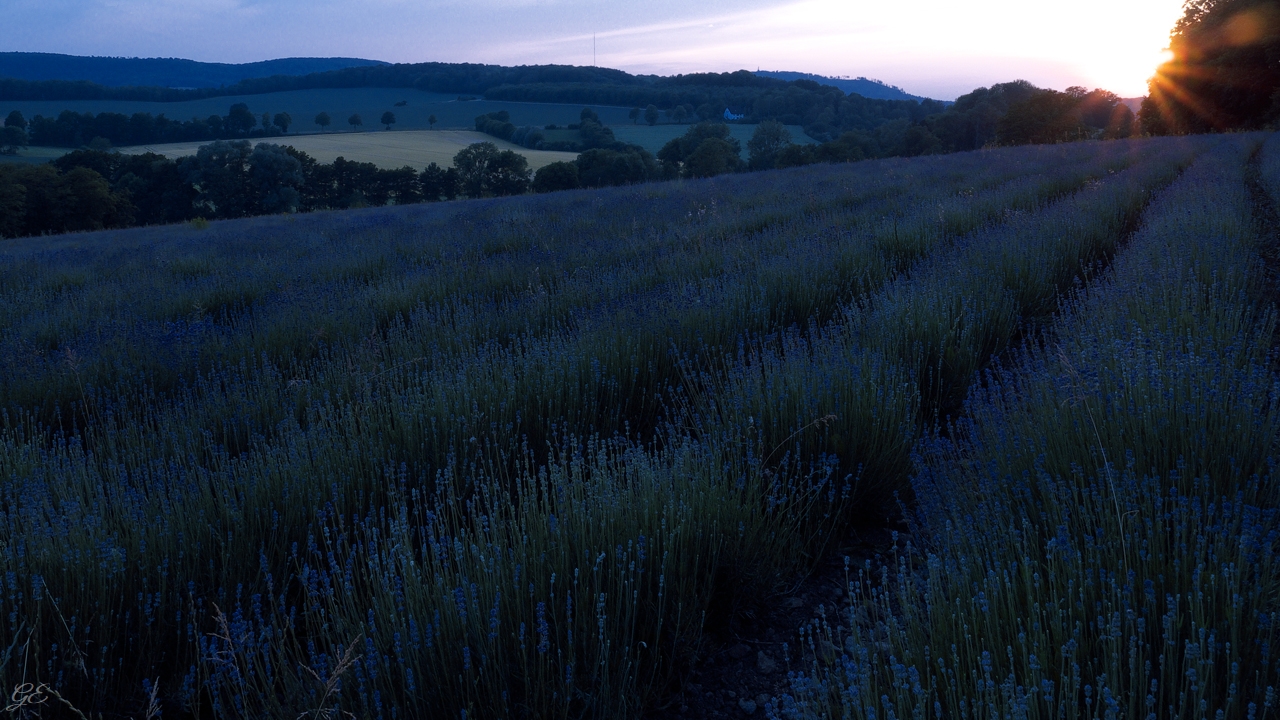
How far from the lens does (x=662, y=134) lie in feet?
210

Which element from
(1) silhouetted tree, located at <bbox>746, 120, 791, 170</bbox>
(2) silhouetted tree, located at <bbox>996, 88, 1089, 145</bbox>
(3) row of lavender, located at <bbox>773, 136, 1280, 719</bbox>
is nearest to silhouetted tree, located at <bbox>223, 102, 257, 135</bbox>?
(1) silhouetted tree, located at <bbox>746, 120, 791, 170</bbox>

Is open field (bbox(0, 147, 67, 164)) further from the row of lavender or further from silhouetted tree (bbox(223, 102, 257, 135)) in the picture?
the row of lavender

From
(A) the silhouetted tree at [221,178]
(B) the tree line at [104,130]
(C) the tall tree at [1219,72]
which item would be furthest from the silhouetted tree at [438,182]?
(C) the tall tree at [1219,72]

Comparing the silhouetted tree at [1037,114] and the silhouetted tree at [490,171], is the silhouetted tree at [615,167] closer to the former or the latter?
the silhouetted tree at [490,171]

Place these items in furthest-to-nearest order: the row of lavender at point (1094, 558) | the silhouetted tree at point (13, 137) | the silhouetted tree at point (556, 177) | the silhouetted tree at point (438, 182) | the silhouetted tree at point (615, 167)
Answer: the silhouetted tree at point (13, 137)
the silhouetted tree at point (438, 182)
the silhouetted tree at point (556, 177)
the silhouetted tree at point (615, 167)
the row of lavender at point (1094, 558)

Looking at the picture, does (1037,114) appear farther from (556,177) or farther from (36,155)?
(36,155)

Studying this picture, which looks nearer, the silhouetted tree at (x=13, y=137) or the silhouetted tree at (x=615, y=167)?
the silhouetted tree at (x=615, y=167)

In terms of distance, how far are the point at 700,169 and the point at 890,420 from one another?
41442 millimetres

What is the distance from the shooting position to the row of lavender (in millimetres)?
1256

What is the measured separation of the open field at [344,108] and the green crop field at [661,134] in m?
6.22

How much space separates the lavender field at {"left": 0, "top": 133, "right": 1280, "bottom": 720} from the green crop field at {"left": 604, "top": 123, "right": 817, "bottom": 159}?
51.7 m

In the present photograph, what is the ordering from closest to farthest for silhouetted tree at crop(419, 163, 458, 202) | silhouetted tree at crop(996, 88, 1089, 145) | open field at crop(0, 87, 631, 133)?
silhouetted tree at crop(996, 88, 1089, 145)
silhouetted tree at crop(419, 163, 458, 202)
open field at crop(0, 87, 631, 133)

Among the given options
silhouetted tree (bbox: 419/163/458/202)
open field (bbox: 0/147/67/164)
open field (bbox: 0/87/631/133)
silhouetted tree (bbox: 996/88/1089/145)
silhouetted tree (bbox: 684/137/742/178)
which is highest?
open field (bbox: 0/87/631/133)

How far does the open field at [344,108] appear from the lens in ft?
226
